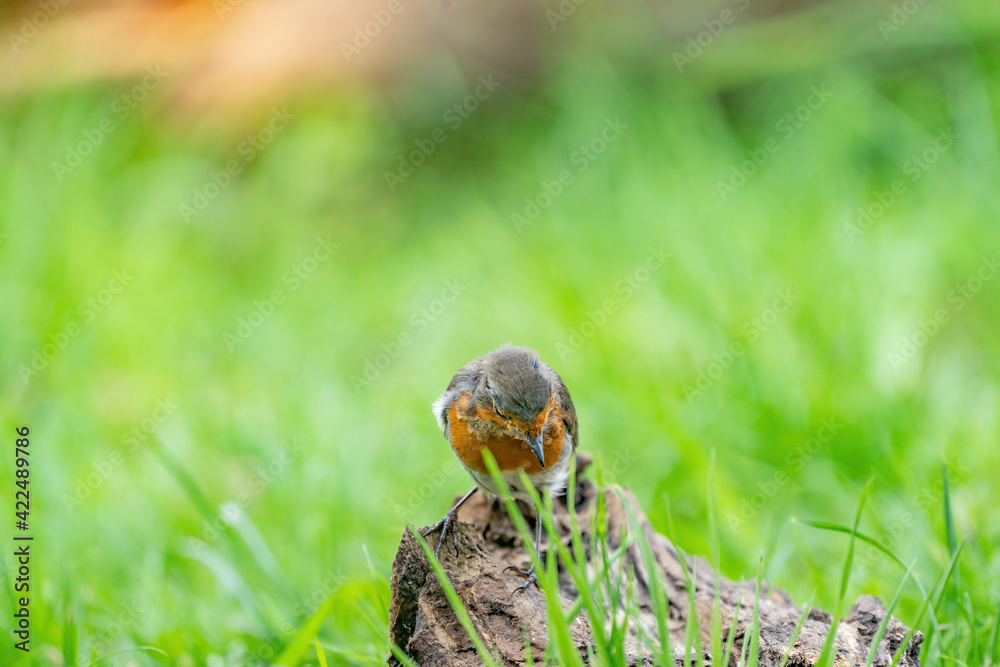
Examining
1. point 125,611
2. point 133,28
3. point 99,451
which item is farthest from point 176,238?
point 125,611

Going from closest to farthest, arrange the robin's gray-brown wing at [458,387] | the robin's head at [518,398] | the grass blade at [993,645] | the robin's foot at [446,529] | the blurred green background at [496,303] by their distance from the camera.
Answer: the grass blade at [993,645], the robin's foot at [446,529], the robin's head at [518,398], the robin's gray-brown wing at [458,387], the blurred green background at [496,303]

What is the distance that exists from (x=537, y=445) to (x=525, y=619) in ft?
2.20

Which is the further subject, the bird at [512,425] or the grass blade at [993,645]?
the bird at [512,425]

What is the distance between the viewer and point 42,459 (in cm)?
536

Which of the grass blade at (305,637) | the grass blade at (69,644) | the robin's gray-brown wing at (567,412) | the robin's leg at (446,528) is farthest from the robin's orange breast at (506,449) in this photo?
the grass blade at (69,644)

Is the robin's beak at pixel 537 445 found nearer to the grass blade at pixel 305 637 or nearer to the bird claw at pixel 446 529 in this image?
the bird claw at pixel 446 529

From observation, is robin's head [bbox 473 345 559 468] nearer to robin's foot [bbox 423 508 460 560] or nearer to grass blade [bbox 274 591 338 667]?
robin's foot [bbox 423 508 460 560]

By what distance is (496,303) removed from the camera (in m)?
6.87

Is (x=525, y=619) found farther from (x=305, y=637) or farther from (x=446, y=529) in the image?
(x=305, y=637)

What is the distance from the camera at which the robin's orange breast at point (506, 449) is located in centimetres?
358

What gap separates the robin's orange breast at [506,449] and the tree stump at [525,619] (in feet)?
1.00

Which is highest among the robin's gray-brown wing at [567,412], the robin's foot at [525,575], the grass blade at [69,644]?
the robin's gray-brown wing at [567,412]

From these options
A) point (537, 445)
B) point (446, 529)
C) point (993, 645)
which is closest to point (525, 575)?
point (446, 529)

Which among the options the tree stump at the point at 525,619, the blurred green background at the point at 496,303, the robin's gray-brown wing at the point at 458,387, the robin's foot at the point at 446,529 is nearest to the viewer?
the tree stump at the point at 525,619
